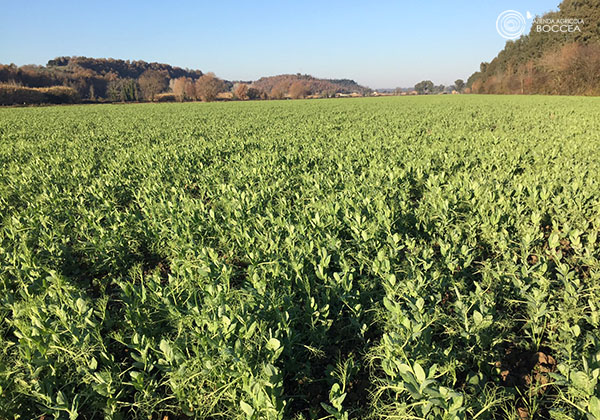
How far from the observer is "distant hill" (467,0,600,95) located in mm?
48125

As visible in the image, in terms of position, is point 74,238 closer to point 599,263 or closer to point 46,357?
point 46,357

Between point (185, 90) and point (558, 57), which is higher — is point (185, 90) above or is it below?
below

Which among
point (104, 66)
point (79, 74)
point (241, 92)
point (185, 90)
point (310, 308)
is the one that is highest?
point (104, 66)

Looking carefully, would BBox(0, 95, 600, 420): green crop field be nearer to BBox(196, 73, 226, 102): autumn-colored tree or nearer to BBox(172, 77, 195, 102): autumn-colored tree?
BBox(196, 73, 226, 102): autumn-colored tree

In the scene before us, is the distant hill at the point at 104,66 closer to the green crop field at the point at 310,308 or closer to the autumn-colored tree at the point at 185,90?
the autumn-colored tree at the point at 185,90

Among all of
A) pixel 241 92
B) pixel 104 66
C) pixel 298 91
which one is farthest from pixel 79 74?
pixel 298 91

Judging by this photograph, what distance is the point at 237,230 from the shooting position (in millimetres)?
4383

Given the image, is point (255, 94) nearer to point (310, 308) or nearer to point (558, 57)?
point (558, 57)

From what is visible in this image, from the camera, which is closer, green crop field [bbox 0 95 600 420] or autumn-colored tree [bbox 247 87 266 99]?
green crop field [bbox 0 95 600 420]

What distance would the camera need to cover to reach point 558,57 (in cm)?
5250

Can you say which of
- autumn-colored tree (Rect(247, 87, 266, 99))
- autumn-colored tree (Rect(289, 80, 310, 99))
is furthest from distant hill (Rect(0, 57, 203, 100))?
autumn-colored tree (Rect(289, 80, 310, 99))

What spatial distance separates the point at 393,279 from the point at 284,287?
3.67ft

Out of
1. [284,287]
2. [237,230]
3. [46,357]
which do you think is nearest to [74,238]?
[237,230]

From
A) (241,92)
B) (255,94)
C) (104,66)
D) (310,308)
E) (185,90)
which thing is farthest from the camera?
(104,66)
